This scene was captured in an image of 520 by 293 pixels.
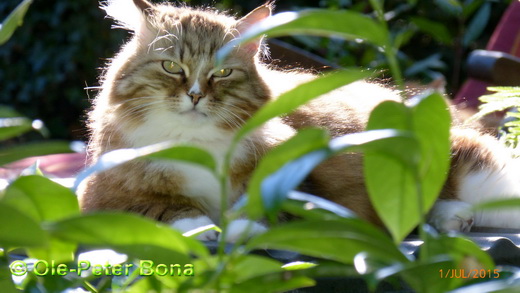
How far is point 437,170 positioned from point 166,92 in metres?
1.41

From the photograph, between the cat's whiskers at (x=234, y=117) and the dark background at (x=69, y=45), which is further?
the dark background at (x=69, y=45)

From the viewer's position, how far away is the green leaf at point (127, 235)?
53cm

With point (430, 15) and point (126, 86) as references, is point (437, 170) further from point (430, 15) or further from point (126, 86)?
point (430, 15)

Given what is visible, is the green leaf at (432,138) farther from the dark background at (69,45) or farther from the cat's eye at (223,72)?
the dark background at (69,45)

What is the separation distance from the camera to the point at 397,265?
1.81ft

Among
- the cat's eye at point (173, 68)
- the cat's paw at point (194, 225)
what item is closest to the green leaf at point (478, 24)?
the cat's eye at point (173, 68)

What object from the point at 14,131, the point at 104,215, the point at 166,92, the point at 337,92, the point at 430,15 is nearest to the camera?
the point at 104,215

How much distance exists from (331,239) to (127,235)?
0.54ft

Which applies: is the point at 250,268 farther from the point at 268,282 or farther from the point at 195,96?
the point at 195,96

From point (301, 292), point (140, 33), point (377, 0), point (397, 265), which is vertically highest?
point (377, 0)

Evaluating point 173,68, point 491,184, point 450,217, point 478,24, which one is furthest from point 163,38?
point 478,24

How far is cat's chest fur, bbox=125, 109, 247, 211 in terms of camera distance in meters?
1.94

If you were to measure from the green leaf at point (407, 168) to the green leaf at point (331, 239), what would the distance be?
2.0 inches

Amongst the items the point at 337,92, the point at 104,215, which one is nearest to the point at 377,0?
the point at 104,215
